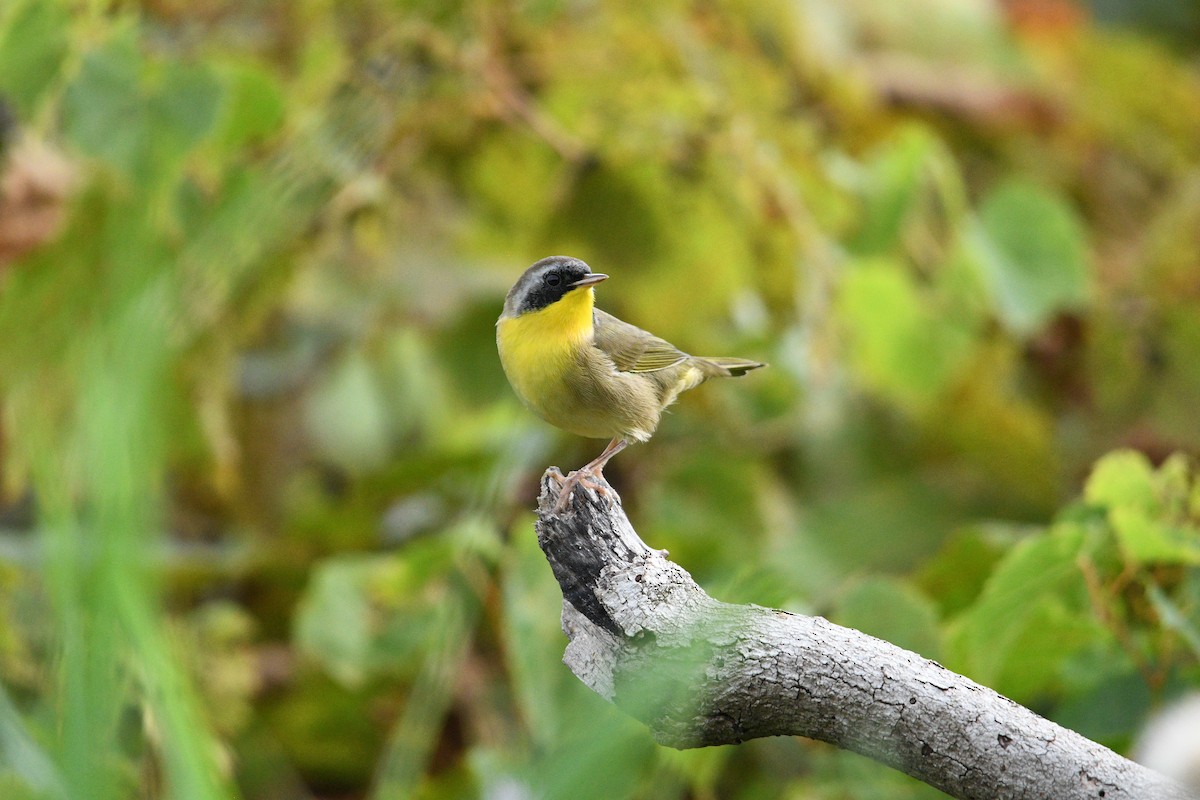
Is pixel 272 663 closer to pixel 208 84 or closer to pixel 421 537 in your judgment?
pixel 421 537

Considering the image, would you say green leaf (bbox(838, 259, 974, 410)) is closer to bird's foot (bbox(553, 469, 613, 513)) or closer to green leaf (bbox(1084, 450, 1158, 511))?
green leaf (bbox(1084, 450, 1158, 511))

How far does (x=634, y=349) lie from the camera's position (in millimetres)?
910

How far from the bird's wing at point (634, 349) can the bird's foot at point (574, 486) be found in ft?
0.50

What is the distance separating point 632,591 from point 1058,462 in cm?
151

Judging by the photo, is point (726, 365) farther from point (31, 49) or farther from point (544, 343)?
point (31, 49)

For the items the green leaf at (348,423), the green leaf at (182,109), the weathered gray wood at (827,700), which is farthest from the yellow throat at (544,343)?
the green leaf at (348,423)

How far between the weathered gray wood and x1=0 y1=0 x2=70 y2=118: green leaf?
108 cm

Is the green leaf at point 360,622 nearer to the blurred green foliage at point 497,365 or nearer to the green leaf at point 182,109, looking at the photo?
the blurred green foliage at point 497,365

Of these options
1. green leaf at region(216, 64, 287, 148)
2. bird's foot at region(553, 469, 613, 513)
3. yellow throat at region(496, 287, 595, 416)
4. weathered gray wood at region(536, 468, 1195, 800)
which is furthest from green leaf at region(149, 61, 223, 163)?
weathered gray wood at region(536, 468, 1195, 800)

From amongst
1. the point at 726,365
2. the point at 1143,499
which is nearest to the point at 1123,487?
the point at 1143,499

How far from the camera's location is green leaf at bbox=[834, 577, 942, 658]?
115 cm

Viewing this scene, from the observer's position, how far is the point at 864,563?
1.82 m

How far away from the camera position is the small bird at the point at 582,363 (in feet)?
2.74

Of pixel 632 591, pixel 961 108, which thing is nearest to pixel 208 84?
pixel 632 591
